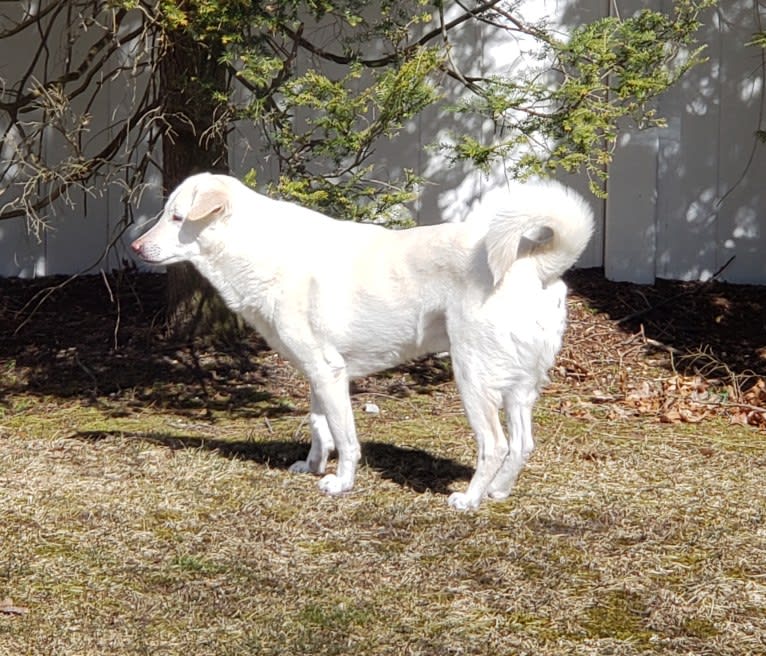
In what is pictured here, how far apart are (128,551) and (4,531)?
1.83ft

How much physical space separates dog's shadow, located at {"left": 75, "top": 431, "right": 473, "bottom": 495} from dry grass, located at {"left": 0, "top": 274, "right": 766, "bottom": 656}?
0.02m

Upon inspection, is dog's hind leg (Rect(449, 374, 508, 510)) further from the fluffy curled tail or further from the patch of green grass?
the fluffy curled tail

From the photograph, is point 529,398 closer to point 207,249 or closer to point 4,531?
point 207,249

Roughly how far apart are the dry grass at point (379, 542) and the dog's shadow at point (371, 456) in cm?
2

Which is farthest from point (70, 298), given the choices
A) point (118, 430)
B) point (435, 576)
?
point (435, 576)

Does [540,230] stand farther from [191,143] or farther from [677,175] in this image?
[677,175]

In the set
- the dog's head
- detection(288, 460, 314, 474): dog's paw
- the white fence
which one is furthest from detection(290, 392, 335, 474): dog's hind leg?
the white fence

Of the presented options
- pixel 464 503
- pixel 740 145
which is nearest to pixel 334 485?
pixel 464 503

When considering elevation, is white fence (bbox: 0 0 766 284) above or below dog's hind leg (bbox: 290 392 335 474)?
above

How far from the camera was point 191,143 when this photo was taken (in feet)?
23.7

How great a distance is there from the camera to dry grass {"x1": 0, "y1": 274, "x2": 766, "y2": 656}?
12.3ft

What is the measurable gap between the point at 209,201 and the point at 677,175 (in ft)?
14.0

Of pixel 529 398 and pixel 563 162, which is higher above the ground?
pixel 563 162

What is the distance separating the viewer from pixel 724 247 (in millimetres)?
8477
